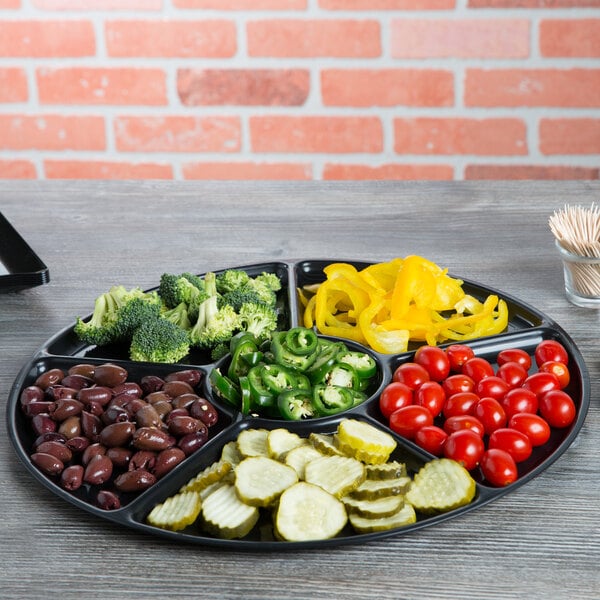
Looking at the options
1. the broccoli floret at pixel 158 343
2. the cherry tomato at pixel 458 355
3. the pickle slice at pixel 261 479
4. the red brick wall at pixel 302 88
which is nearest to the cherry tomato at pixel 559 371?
the cherry tomato at pixel 458 355

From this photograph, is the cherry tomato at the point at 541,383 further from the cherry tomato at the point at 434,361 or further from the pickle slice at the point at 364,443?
the pickle slice at the point at 364,443

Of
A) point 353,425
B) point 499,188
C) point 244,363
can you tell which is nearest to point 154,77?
point 499,188

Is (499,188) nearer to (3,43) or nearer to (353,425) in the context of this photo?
(353,425)

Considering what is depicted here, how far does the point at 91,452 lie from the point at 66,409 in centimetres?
13

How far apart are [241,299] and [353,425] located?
1.83 feet

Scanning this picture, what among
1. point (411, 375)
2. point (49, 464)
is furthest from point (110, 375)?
point (411, 375)

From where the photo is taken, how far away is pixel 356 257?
234cm

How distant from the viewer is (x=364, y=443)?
141 centimetres

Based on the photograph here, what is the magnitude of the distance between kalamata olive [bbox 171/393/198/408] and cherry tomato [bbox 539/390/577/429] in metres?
0.61

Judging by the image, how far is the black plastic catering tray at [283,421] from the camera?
50.5 inches

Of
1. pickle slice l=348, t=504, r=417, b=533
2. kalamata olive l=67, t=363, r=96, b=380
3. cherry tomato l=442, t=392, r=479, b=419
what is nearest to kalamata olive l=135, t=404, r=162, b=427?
kalamata olive l=67, t=363, r=96, b=380

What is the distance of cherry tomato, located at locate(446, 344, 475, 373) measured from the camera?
Answer: 68.6 inches

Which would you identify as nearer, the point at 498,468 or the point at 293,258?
the point at 498,468

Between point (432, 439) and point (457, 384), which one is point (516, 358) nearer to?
point (457, 384)
